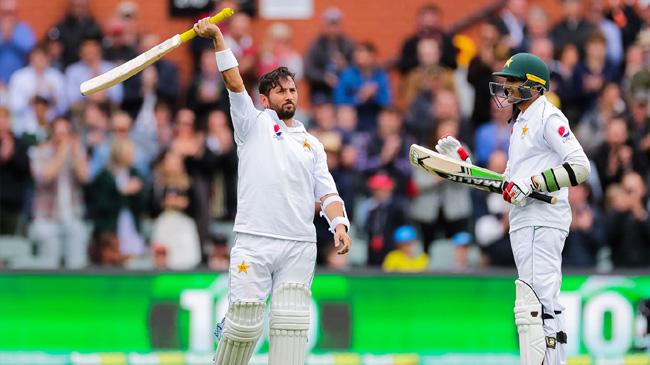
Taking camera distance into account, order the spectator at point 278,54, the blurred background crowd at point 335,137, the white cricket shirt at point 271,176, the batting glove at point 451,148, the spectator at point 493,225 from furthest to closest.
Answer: the spectator at point 278,54
the blurred background crowd at point 335,137
the spectator at point 493,225
the batting glove at point 451,148
the white cricket shirt at point 271,176

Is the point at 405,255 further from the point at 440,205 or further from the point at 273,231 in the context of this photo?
the point at 273,231

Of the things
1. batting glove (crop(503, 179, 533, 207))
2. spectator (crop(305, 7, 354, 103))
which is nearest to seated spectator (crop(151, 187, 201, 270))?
spectator (crop(305, 7, 354, 103))

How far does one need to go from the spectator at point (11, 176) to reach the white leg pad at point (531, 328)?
27.4ft

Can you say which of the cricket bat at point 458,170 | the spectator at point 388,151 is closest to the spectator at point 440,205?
the spectator at point 388,151

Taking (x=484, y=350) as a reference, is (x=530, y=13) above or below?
above

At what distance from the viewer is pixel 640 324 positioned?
15.0 meters

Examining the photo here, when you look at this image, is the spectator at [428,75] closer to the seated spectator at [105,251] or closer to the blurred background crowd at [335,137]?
the blurred background crowd at [335,137]

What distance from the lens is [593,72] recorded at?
1772 cm

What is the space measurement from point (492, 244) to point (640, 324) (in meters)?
2.00

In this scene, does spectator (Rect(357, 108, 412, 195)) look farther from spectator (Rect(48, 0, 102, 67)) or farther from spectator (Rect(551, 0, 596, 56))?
spectator (Rect(48, 0, 102, 67))

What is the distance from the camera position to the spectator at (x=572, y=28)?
721 inches

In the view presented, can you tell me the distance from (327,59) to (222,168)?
2324 mm

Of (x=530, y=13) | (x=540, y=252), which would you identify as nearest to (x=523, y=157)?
(x=540, y=252)

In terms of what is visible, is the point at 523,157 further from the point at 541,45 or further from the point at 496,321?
the point at 541,45
